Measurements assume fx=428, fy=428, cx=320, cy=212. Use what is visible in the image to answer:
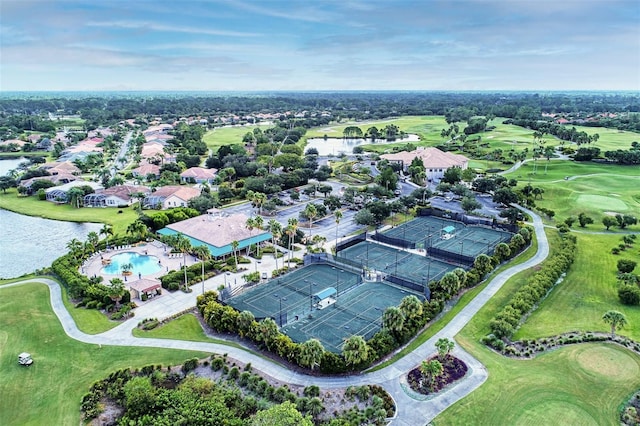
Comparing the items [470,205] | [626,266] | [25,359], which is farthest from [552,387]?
[470,205]

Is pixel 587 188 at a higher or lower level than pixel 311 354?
higher

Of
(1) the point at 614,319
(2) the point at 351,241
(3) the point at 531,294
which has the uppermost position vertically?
(1) the point at 614,319

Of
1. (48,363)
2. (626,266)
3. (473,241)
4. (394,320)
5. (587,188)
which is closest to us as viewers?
(48,363)

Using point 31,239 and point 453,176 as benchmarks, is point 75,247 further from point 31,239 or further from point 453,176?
point 453,176

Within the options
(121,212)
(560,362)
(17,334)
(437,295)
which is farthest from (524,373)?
(121,212)

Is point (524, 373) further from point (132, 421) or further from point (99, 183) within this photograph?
point (99, 183)

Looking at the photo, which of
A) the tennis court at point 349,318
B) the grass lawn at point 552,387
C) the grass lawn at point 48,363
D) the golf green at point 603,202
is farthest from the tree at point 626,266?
the grass lawn at point 48,363

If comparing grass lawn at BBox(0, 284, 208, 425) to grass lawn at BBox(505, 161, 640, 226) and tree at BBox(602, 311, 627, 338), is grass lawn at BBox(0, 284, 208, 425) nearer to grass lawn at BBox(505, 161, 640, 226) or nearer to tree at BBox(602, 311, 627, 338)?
tree at BBox(602, 311, 627, 338)
